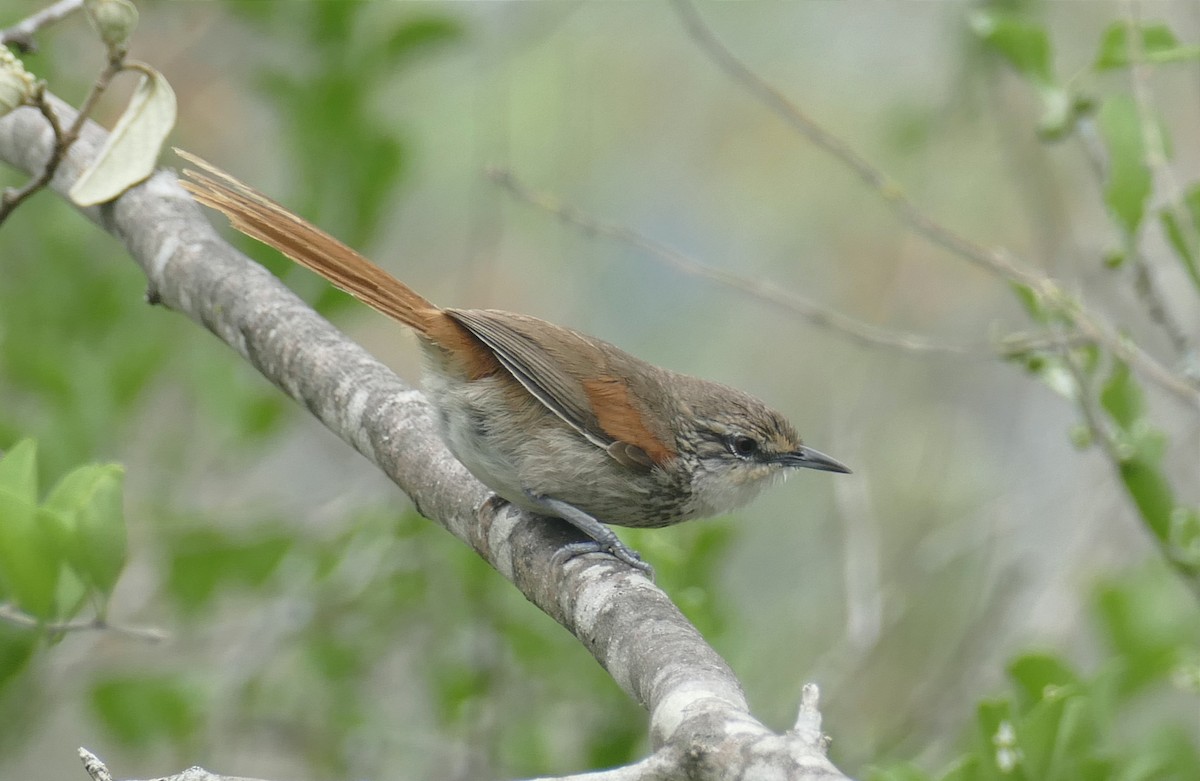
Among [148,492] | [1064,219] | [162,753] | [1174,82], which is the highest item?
[1174,82]

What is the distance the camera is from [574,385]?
3.51 m

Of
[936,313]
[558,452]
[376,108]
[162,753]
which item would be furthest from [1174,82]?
[162,753]

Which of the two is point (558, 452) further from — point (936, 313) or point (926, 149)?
point (936, 313)

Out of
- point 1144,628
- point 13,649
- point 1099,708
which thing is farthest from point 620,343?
point 13,649

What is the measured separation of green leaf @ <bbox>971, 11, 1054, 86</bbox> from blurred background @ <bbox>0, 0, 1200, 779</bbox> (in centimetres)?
4

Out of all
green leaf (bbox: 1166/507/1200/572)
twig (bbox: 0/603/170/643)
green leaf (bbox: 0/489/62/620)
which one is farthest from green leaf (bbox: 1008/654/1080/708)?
green leaf (bbox: 0/489/62/620)

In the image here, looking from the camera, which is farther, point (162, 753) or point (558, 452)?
point (162, 753)

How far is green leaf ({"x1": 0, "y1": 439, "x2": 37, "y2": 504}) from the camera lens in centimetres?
271

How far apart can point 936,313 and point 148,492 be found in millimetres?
4851

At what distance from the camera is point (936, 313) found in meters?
7.83

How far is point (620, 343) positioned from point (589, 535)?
5.52 metres

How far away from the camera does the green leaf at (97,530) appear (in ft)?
8.79

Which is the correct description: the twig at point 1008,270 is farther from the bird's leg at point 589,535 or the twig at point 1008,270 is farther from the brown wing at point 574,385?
the bird's leg at point 589,535

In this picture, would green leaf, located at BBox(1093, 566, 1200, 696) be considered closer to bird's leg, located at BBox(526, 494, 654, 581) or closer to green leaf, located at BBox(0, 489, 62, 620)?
bird's leg, located at BBox(526, 494, 654, 581)
